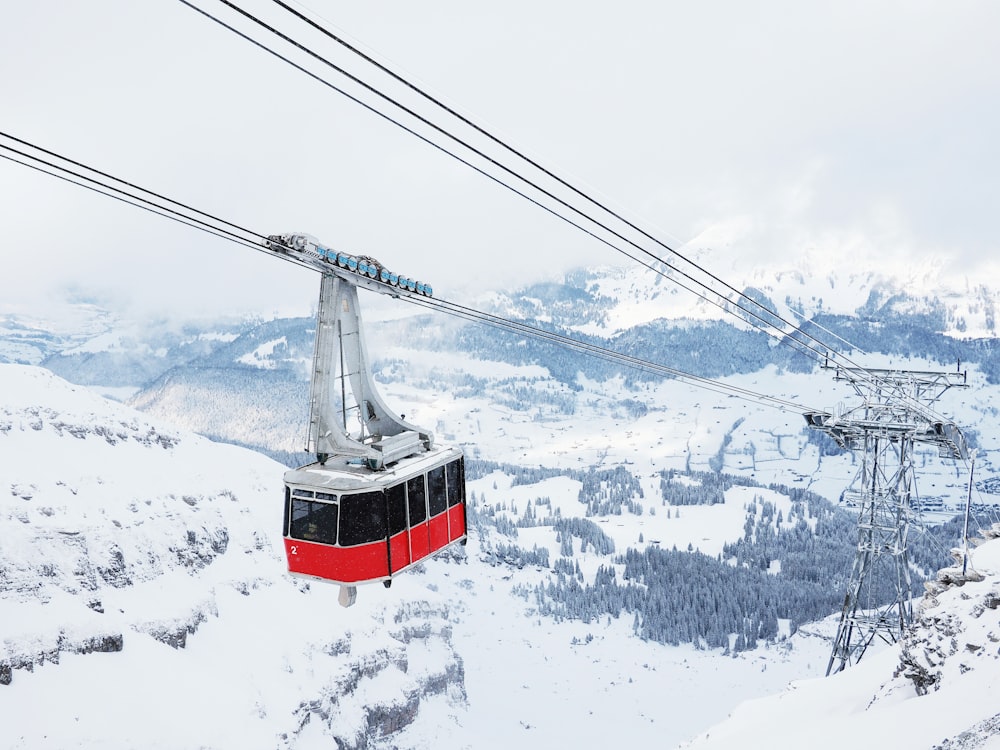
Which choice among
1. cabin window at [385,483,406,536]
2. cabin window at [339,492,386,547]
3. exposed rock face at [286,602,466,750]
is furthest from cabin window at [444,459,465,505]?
exposed rock face at [286,602,466,750]

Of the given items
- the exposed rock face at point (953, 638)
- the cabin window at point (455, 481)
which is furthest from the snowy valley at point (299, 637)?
the cabin window at point (455, 481)

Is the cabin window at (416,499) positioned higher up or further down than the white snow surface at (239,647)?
higher up

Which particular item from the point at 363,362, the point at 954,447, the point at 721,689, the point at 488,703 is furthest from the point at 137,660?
the point at 721,689

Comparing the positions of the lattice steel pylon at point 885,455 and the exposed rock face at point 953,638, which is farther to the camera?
the lattice steel pylon at point 885,455

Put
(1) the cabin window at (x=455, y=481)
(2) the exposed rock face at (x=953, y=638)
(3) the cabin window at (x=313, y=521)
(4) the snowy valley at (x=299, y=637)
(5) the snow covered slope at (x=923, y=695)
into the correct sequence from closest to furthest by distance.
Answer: (5) the snow covered slope at (x=923, y=695) → (3) the cabin window at (x=313, y=521) → (2) the exposed rock face at (x=953, y=638) → (1) the cabin window at (x=455, y=481) → (4) the snowy valley at (x=299, y=637)

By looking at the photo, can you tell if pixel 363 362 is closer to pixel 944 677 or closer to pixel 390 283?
pixel 390 283

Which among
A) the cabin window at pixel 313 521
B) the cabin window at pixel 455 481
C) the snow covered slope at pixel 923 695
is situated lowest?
the snow covered slope at pixel 923 695

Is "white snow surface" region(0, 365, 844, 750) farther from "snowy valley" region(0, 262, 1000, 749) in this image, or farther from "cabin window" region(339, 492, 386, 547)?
"cabin window" region(339, 492, 386, 547)

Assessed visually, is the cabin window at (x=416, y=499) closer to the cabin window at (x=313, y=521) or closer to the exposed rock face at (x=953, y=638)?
the cabin window at (x=313, y=521)

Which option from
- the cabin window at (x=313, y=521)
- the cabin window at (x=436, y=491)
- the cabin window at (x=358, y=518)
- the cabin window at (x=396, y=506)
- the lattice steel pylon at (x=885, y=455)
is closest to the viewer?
the cabin window at (x=358, y=518)
